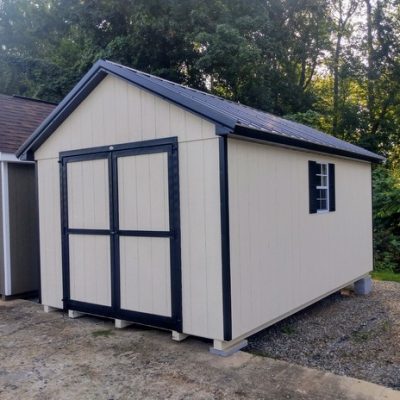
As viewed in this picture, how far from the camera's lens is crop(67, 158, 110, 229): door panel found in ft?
17.5

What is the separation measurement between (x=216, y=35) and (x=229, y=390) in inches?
503

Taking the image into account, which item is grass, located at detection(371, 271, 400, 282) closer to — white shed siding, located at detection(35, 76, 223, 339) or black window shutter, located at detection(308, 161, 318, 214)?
black window shutter, located at detection(308, 161, 318, 214)

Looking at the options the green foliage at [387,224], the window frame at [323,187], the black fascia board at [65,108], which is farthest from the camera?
the green foliage at [387,224]

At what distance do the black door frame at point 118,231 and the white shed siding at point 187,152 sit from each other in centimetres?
7

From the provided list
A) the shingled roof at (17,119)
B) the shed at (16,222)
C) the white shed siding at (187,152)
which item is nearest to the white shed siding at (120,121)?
the white shed siding at (187,152)

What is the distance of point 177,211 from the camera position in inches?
182

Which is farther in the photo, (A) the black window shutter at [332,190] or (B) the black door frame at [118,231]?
(A) the black window shutter at [332,190]

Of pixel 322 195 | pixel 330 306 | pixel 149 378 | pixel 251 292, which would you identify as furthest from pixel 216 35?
pixel 149 378

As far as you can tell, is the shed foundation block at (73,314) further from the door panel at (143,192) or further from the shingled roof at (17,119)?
the shingled roof at (17,119)

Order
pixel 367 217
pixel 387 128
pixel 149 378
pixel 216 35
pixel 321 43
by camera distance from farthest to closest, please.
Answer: pixel 321 43 < pixel 387 128 < pixel 216 35 < pixel 367 217 < pixel 149 378

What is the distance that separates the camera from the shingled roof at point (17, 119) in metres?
7.13

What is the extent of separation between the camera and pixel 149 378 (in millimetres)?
3832

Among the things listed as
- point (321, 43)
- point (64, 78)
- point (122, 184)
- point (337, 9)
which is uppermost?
point (337, 9)

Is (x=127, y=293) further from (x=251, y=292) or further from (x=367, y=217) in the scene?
(x=367, y=217)
